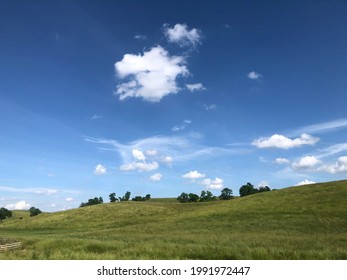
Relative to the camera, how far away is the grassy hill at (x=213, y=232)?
1837cm

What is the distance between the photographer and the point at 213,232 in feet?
125

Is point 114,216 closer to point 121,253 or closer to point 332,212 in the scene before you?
point 332,212

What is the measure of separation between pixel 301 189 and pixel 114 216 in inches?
1454

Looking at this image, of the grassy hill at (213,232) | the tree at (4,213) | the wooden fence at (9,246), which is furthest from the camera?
the tree at (4,213)

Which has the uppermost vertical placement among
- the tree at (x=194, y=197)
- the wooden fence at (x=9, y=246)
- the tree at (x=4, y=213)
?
the tree at (x=194, y=197)

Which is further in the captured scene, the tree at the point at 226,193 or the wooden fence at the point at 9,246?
the tree at the point at 226,193

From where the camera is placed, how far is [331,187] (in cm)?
6688

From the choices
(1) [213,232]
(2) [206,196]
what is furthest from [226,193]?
(1) [213,232]

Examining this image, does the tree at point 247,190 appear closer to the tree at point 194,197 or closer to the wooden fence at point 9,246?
the tree at point 194,197

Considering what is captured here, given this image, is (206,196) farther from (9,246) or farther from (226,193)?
(9,246)

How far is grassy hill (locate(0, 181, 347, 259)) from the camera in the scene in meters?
18.4

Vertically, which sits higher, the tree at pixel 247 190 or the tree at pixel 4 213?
the tree at pixel 247 190

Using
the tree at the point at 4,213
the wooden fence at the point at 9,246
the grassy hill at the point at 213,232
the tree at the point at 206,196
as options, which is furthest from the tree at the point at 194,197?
the wooden fence at the point at 9,246
